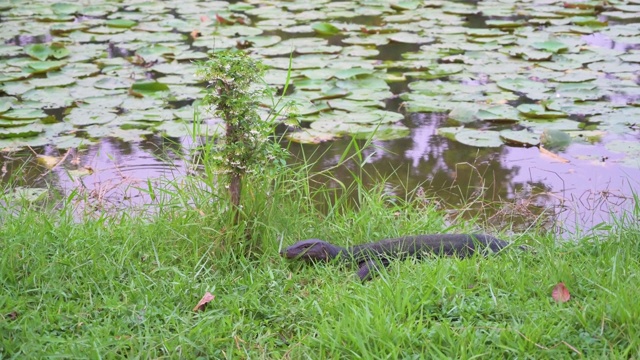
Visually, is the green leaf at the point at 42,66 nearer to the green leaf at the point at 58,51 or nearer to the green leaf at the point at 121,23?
the green leaf at the point at 58,51

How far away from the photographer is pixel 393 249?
3.54 meters

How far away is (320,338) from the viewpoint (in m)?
2.70

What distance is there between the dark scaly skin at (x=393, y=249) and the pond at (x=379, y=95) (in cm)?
68

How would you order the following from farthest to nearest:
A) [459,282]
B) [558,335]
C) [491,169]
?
1. [491,169]
2. [459,282]
3. [558,335]

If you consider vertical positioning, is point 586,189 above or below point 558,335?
below

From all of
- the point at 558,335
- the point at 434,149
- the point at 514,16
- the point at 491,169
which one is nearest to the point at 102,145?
the point at 434,149

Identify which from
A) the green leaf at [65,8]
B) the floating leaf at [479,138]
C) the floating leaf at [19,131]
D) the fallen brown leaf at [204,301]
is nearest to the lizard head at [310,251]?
the fallen brown leaf at [204,301]

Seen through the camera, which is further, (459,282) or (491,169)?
(491,169)

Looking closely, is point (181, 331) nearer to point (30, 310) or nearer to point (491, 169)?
point (30, 310)

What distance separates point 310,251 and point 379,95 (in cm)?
273

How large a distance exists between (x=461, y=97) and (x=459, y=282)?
3114mm

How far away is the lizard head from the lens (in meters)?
3.43

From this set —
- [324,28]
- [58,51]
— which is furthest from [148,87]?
[324,28]

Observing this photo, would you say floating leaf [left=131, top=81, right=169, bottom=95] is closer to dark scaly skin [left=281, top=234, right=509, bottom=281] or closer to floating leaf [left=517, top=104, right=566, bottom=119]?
floating leaf [left=517, top=104, right=566, bottom=119]
